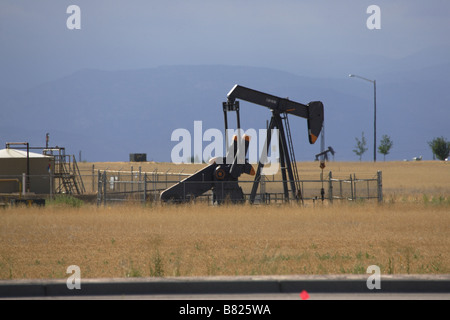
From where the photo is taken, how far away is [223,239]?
15469 millimetres

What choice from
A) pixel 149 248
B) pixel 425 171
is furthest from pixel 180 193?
pixel 425 171

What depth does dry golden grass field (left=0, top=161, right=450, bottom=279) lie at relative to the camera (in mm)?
11047

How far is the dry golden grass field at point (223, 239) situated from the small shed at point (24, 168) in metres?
10.7

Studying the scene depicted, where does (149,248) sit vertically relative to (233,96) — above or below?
below

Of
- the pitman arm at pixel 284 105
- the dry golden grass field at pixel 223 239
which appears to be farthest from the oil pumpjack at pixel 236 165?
the dry golden grass field at pixel 223 239

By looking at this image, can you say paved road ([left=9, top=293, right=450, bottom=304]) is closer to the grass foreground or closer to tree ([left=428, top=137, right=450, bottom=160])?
the grass foreground

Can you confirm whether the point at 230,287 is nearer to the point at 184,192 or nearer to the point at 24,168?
the point at 184,192

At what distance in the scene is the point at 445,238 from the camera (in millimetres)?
15500

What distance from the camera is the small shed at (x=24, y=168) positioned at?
35.6 meters

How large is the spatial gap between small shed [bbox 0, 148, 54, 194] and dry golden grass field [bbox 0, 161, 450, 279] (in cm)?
1069

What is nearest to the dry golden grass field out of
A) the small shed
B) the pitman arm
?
the pitman arm

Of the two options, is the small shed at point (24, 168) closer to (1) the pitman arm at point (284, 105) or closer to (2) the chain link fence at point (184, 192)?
(2) the chain link fence at point (184, 192)

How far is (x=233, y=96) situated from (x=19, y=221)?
994cm
